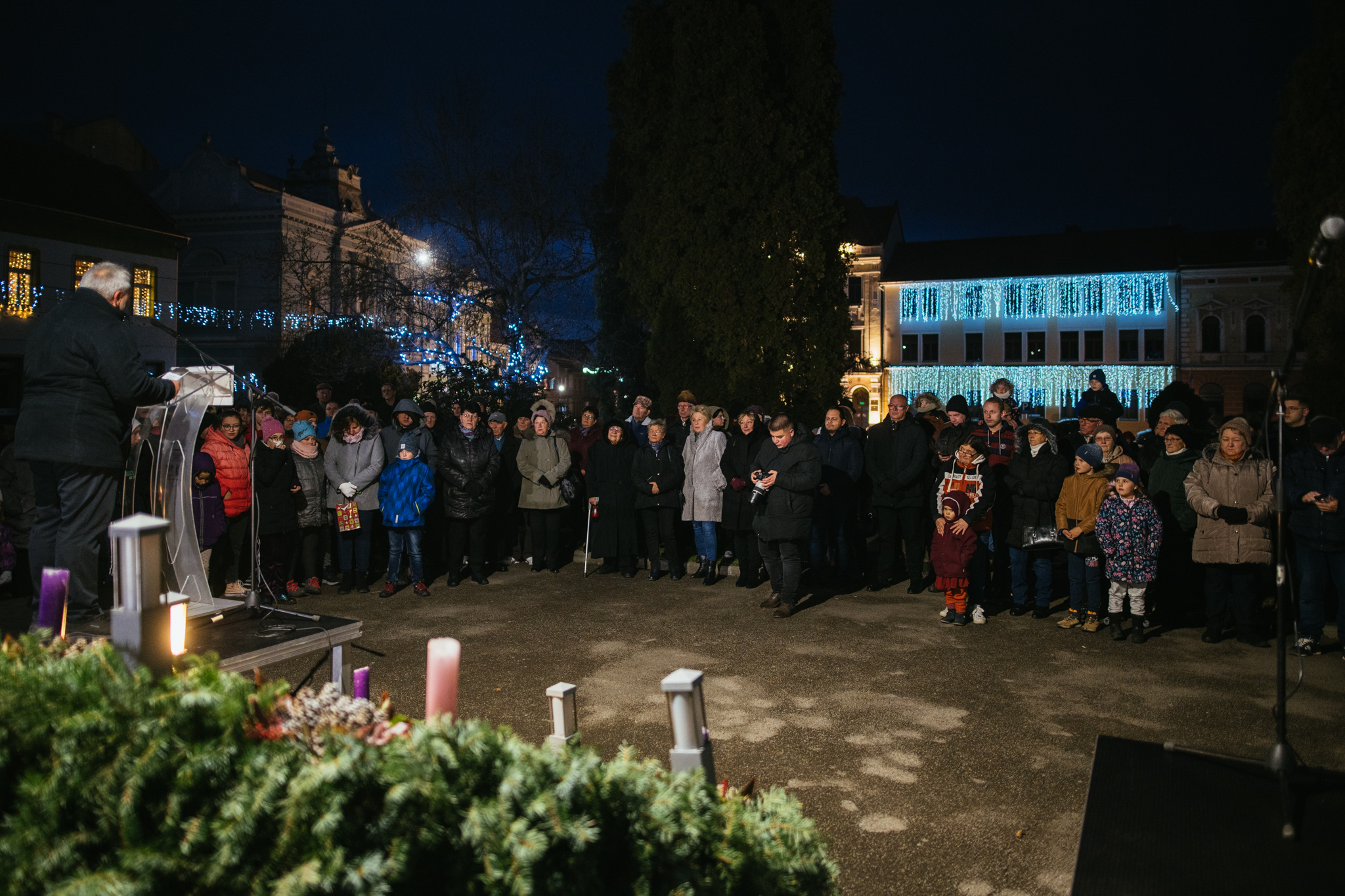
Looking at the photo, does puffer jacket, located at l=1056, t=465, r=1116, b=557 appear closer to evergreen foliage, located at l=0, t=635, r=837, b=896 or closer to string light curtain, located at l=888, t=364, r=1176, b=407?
evergreen foliage, located at l=0, t=635, r=837, b=896

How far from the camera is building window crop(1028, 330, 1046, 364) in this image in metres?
50.2

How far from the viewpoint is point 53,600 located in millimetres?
3123

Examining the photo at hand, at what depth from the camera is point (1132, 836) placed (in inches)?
144

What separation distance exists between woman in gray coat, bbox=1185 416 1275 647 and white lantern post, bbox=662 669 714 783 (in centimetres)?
661

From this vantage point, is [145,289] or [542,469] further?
[145,289]

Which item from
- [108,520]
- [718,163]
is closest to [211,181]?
[718,163]

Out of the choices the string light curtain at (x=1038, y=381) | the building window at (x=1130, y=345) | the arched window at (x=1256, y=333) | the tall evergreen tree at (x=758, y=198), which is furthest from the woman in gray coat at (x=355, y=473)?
the arched window at (x=1256, y=333)

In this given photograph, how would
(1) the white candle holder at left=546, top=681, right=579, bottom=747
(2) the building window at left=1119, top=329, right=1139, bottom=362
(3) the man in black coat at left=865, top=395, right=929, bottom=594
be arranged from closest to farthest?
(1) the white candle holder at left=546, top=681, right=579, bottom=747 < (3) the man in black coat at left=865, top=395, right=929, bottom=594 < (2) the building window at left=1119, top=329, right=1139, bottom=362

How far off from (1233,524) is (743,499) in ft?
15.7

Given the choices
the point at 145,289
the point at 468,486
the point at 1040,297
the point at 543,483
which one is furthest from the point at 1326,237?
the point at 1040,297

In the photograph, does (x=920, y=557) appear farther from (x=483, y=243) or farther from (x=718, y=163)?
(x=483, y=243)

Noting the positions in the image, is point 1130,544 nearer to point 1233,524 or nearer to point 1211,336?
point 1233,524

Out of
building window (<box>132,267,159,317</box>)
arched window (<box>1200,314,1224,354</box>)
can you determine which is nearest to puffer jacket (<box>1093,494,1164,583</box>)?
building window (<box>132,267,159,317</box>)

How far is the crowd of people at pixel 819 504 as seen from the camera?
7.57 metres
